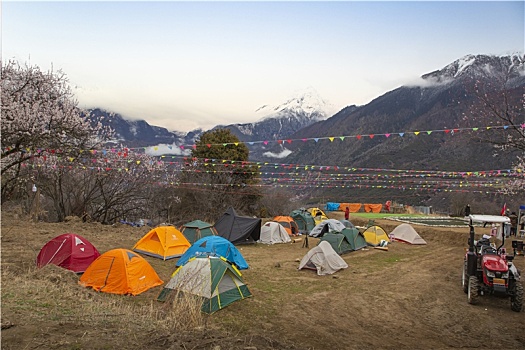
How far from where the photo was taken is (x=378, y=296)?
31.0ft

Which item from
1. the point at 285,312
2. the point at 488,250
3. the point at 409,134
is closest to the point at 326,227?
the point at 488,250

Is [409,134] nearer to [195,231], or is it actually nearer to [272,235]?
[272,235]

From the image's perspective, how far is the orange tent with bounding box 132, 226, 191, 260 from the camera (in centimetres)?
1318

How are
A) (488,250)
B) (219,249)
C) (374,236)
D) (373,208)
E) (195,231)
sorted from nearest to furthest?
(488,250), (219,249), (195,231), (374,236), (373,208)

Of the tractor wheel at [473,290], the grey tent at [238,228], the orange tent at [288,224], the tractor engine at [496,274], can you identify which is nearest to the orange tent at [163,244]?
the grey tent at [238,228]

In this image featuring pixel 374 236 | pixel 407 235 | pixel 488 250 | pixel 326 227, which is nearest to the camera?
pixel 488 250

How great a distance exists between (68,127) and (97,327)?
9.07 m

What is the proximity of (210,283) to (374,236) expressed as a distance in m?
12.8

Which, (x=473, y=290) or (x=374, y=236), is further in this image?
(x=374, y=236)

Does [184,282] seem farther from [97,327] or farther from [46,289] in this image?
[97,327]

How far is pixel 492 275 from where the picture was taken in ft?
27.6

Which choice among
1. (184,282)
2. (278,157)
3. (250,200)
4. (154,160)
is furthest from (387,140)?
(184,282)

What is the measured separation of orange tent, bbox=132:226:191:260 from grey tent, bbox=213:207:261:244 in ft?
14.1

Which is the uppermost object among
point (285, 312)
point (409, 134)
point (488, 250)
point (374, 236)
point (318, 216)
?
point (409, 134)
